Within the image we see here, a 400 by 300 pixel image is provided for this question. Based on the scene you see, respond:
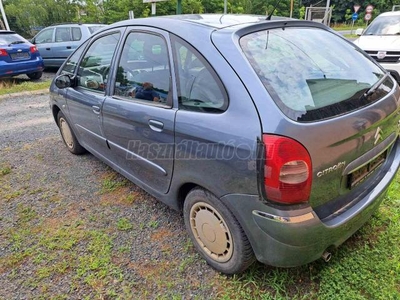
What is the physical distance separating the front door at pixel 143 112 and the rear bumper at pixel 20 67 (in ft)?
23.3

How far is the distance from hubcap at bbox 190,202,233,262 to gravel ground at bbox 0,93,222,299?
159 mm

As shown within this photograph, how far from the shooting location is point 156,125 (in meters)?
Result: 2.05

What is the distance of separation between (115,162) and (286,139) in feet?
6.22

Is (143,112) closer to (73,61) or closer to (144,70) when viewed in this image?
(144,70)

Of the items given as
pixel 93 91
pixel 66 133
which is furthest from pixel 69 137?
pixel 93 91

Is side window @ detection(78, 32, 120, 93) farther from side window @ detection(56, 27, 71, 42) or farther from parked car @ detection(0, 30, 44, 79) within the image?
side window @ detection(56, 27, 71, 42)

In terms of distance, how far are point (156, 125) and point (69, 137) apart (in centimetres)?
231

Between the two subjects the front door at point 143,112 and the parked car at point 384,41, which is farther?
the parked car at point 384,41

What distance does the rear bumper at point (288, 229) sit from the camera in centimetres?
150

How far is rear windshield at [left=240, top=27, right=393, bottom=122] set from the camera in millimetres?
1561

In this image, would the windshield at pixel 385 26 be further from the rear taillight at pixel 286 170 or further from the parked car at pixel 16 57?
the parked car at pixel 16 57

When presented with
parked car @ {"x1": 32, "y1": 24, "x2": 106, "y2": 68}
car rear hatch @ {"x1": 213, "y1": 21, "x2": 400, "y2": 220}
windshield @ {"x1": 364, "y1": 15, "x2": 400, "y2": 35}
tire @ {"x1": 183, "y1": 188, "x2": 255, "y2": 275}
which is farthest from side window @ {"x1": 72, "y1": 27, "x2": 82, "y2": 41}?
tire @ {"x1": 183, "y1": 188, "x2": 255, "y2": 275}

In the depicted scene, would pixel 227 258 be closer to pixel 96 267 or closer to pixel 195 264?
pixel 195 264

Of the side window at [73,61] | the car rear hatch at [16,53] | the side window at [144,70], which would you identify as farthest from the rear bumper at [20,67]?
the side window at [144,70]
